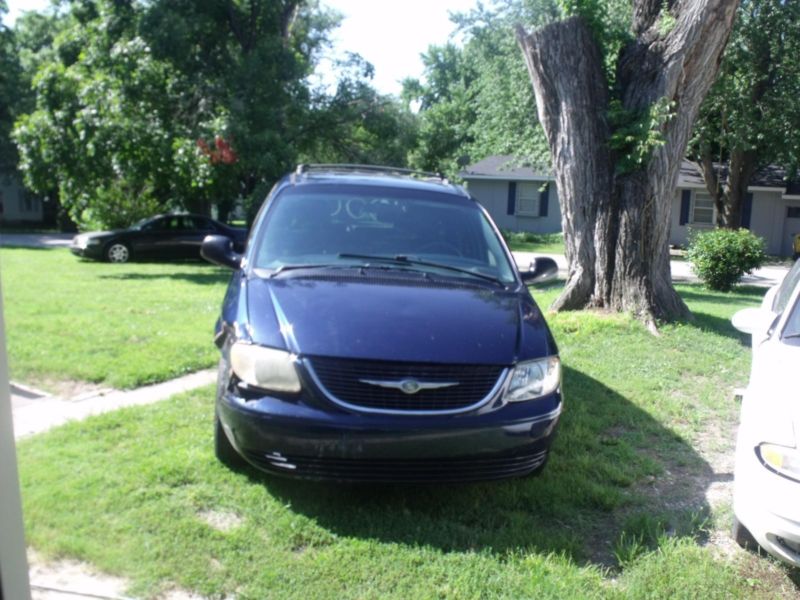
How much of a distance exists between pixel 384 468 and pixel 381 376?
1.48 ft

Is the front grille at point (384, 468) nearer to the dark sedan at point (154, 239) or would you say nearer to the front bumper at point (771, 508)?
the front bumper at point (771, 508)

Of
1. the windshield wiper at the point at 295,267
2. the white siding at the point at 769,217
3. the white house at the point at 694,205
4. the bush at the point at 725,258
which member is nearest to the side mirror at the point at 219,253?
the windshield wiper at the point at 295,267

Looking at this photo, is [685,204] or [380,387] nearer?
[380,387]

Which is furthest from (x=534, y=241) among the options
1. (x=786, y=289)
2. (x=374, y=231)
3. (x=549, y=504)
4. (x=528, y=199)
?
(x=549, y=504)

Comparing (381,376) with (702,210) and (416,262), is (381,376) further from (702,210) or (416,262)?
(702,210)

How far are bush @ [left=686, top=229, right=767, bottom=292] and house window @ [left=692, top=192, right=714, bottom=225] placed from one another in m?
14.1

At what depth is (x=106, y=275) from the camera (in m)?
15.6

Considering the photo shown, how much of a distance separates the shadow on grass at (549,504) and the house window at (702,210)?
25715 mm

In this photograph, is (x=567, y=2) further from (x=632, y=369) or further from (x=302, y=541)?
(x=302, y=541)

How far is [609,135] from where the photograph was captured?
9164 millimetres

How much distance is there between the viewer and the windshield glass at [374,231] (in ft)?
16.6

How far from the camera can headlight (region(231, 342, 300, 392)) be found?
3.80 meters

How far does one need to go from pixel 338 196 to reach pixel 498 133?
62.1 feet

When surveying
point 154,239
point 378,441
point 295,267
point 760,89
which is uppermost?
point 760,89
